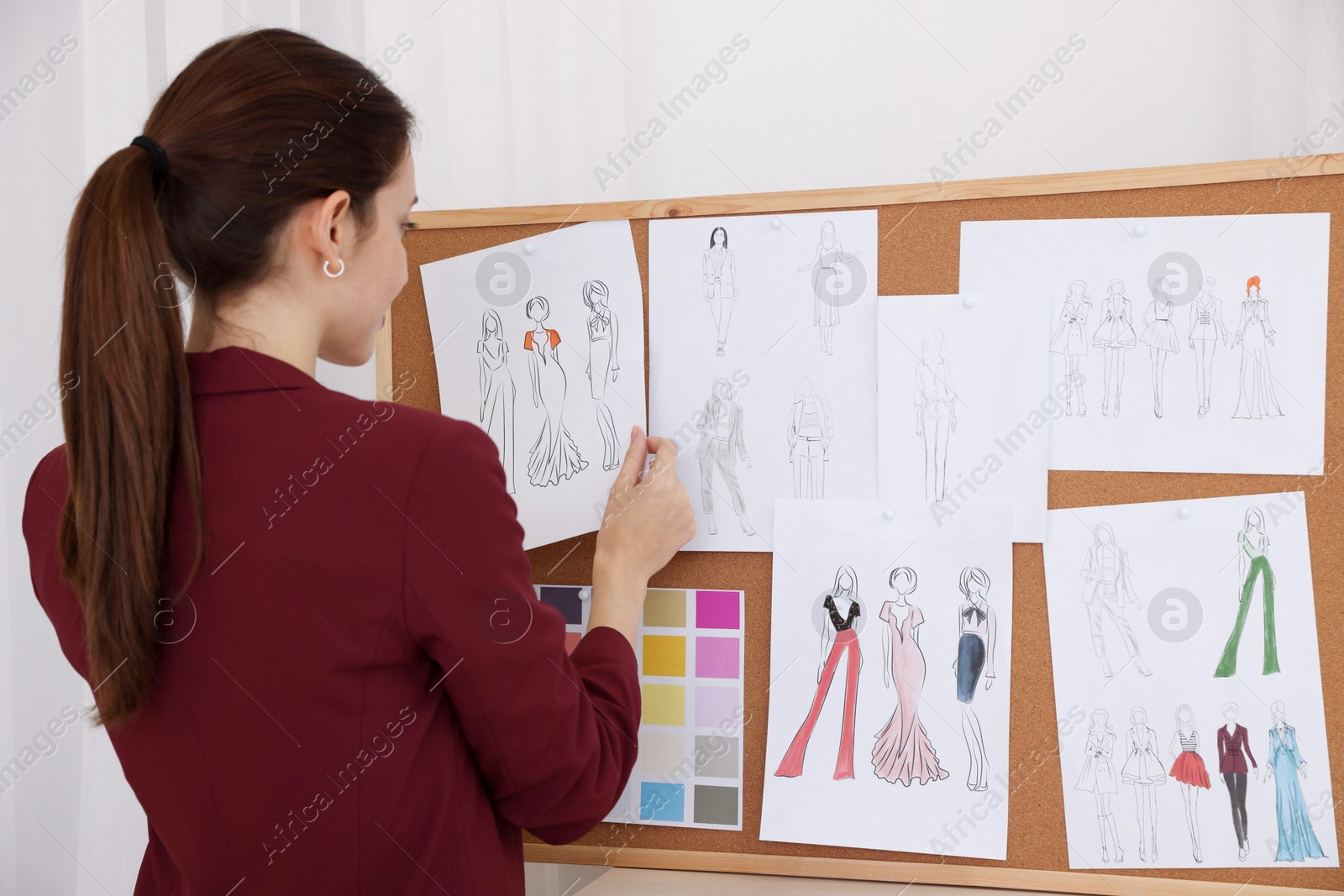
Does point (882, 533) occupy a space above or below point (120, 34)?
below

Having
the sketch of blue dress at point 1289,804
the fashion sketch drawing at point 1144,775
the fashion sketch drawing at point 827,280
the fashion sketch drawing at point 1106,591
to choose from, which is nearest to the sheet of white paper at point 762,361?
the fashion sketch drawing at point 827,280

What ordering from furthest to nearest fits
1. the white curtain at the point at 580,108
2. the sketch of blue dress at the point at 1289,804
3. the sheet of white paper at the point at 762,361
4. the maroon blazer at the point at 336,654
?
the white curtain at the point at 580,108
the sheet of white paper at the point at 762,361
the sketch of blue dress at the point at 1289,804
the maroon blazer at the point at 336,654

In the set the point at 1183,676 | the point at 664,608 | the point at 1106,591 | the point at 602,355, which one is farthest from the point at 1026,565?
the point at 602,355

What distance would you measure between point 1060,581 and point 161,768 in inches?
32.0

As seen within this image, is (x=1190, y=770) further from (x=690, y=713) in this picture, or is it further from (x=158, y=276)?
(x=158, y=276)

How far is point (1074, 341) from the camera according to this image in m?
0.90

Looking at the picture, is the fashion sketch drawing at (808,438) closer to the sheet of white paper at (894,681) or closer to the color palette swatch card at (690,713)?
the sheet of white paper at (894,681)

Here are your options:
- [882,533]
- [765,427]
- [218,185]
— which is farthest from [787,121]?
[218,185]

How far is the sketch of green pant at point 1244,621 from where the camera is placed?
2.81 ft

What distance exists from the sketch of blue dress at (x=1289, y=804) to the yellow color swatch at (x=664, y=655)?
23.2 inches

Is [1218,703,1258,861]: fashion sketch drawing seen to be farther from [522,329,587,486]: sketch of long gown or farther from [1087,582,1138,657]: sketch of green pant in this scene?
[522,329,587,486]: sketch of long gown

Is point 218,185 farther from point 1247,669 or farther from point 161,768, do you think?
point 1247,669

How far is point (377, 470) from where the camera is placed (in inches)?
22.7

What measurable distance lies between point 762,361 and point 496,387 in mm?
317
